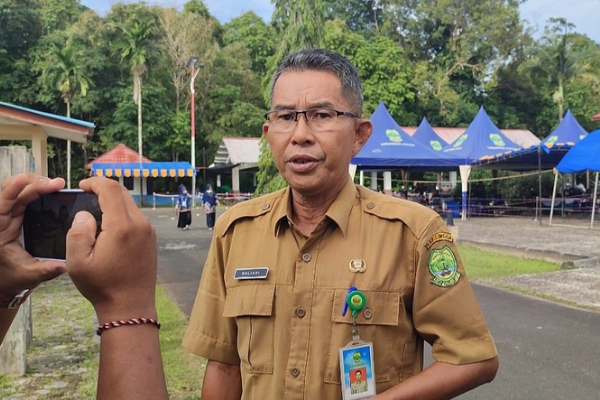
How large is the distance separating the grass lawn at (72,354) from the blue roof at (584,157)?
8401mm

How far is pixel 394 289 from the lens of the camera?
5.66ft

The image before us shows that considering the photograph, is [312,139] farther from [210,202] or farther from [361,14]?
[361,14]

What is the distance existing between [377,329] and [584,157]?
53.3 ft

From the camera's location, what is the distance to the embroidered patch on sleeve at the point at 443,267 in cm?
171

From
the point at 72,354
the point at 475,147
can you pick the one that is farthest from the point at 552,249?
the point at 72,354

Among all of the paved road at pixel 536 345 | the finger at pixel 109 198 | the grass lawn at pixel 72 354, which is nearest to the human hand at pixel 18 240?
the finger at pixel 109 198

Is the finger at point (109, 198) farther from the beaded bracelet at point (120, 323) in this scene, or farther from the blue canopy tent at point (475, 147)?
the blue canopy tent at point (475, 147)

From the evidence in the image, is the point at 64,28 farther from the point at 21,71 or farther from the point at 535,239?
the point at 535,239

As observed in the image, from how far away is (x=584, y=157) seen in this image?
1579cm

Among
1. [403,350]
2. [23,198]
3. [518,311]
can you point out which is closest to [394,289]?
[403,350]

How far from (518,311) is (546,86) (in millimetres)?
40195

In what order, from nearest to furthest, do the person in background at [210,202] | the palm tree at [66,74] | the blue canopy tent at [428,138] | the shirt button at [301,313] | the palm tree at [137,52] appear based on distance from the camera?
the shirt button at [301,313]
the person in background at [210,202]
the blue canopy tent at [428,138]
the palm tree at [66,74]
the palm tree at [137,52]

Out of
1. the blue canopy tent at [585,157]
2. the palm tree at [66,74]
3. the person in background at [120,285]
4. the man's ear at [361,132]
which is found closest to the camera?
the person in background at [120,285]

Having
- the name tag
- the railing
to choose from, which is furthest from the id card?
the railing
